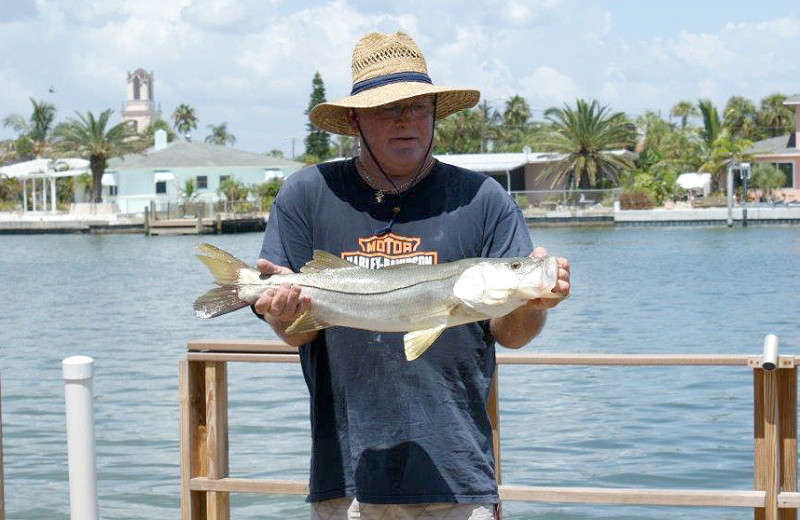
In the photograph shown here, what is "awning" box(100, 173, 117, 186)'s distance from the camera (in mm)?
73500

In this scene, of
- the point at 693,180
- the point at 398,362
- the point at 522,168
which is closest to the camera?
the point at 398,362

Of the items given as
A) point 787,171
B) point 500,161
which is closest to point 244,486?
point 787,171

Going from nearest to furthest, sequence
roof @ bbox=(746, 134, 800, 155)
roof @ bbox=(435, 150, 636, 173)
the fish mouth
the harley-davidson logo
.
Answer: the fish mouth → the harley-davidson logo → roof @ bbox=(746, 134, 800, 155) → roof @ bbox=(435, 150, 636, 173)

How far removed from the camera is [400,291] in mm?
3191

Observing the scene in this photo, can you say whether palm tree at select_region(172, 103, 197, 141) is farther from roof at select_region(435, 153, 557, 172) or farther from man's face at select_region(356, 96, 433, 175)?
man's face at select_region(356, 96, 433, 175)

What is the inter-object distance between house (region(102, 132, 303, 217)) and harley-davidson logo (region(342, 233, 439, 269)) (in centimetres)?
6870

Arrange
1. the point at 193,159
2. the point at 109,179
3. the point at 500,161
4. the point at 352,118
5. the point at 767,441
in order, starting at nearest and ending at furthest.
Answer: the point at 352,118 → the point at 767,441 → the point at 500,161 → the point at 109,179 → the point at 193,159

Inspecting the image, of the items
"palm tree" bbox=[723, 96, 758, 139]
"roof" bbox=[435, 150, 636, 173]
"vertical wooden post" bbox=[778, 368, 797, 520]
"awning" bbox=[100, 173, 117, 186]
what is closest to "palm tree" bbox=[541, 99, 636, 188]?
"roof" bbox=[435, 150, 636, 173]

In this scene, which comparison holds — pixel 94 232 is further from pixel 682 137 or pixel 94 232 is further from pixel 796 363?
pixel 796 363

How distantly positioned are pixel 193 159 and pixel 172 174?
2.03m

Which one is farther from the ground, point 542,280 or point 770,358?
point 542,280

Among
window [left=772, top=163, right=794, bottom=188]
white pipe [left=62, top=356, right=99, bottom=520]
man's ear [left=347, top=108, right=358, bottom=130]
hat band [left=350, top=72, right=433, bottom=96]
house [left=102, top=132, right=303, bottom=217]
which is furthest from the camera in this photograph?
house [left=102, top=132, right=303, bottom=217]

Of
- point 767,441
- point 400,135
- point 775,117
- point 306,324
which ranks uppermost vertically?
point 775,117

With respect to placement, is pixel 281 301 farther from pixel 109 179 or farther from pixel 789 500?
pixel 109 179
